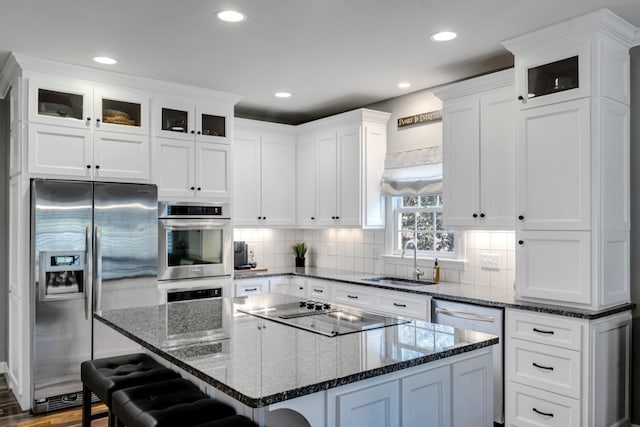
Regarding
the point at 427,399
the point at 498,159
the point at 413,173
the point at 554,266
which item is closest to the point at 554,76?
the point at 498,159

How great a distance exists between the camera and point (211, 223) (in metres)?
4.59

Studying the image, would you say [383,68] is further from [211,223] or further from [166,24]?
[211,223]

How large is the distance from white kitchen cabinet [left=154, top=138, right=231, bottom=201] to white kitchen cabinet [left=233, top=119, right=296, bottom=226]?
0.44 metres

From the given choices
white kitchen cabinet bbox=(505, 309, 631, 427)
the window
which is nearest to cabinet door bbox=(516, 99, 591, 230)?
white kitchen cabinet bbox=(505, 309, 631, 427)

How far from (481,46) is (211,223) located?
2.77 metres

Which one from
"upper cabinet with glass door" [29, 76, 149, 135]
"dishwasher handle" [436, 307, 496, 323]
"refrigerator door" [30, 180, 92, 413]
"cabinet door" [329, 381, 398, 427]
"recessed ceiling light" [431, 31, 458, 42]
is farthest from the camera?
"upper cabinet with glass door" [29, 76, 149, 135]

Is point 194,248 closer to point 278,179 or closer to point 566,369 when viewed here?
point 278,179

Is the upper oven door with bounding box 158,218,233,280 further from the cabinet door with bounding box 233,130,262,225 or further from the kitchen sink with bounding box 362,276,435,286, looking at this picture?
the kitchen sink with bounding box 362,276,435,286

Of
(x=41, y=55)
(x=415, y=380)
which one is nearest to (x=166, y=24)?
(x=41, y=55)

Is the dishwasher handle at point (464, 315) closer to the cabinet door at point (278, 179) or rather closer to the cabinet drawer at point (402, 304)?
the cabinet drawer at point (402, 304)

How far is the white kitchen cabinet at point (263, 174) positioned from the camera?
518cm

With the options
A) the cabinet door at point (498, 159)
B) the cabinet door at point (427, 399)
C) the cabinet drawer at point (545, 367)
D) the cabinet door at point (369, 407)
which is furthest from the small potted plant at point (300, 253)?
the cabinet door at point (369, 407)

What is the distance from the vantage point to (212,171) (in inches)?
182

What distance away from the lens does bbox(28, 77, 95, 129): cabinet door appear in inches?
145
